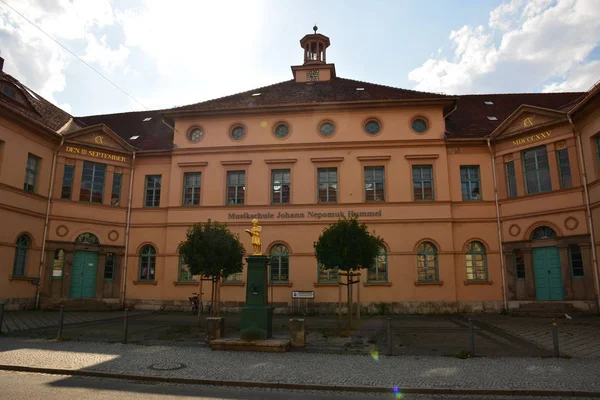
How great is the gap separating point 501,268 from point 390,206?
20.8ft

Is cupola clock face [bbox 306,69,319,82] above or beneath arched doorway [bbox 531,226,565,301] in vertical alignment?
above

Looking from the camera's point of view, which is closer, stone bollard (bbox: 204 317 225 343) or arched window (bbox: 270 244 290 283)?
stone bollard (bbox: 204 317 225 343)

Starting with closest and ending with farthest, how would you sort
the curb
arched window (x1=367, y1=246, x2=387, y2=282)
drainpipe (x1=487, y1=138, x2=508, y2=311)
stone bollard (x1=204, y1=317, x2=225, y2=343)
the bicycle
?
1. the curb
2. stone bollard (x1=204, y1=317, x2=225, y2=343)
3. drainpipe (x1=487, y1=138, x2=508, y2=311)
4. the bicycle
5. arched window (x1=367, y1=246, x2=387, y2=282)

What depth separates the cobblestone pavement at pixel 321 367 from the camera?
812 centimetres

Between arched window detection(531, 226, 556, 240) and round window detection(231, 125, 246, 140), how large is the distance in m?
16.0

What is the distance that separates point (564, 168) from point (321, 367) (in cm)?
1692

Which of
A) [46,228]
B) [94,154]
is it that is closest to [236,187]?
[94,154]

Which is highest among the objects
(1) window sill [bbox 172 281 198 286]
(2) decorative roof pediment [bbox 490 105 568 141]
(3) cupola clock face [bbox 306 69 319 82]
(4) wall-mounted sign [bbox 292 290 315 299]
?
(3) cupola clock face [bbox 306 69 319 82]

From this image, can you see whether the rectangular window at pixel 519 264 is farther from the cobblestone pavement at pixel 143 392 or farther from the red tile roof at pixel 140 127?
the red tile roof at pixel 140 127

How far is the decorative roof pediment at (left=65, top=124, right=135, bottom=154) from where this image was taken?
77.2 ft

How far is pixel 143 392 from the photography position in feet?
24.8

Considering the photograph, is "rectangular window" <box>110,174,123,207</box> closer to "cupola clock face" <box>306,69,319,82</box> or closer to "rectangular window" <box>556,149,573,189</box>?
"cupola clock face" <box>306,69,319,82</box>

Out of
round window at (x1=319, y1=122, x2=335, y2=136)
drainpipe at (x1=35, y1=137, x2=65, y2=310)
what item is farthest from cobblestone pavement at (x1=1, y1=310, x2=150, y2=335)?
round window at (x1=319, y1=122, x2=335, y2=136)

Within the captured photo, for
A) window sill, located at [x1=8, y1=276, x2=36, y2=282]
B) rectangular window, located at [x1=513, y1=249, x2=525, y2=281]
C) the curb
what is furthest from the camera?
rectangular window, located at [x1=513, y1=249, x2=525, y2=281]
